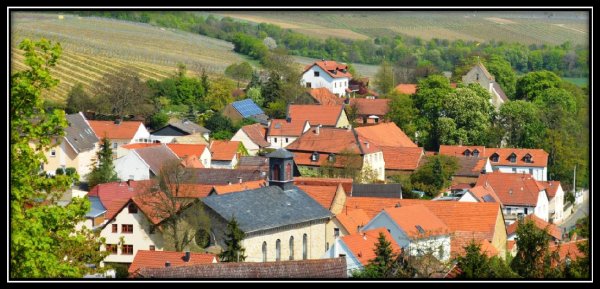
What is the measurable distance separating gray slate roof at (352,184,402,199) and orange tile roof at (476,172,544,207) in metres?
4.51

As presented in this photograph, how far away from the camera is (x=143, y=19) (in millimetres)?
110938

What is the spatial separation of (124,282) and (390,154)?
46.6 m

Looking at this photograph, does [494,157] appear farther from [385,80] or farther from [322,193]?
[385,80]

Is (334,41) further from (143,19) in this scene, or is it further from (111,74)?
(111,74)

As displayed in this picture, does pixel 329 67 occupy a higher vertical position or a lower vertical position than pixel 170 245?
higher

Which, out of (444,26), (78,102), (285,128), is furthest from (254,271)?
(444,26)

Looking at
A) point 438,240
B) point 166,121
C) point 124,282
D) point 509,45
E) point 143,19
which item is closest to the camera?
point 124,282

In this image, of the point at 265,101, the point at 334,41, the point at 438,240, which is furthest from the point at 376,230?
the point at 334,41

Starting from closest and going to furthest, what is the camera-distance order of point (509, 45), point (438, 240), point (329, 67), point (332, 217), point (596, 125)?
1. point (596, 125)
2. point (438, 240)
3. point (332, 217)
4. point (329, 67)
5. point (509, 45)

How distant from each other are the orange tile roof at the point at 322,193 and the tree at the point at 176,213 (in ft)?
13.3

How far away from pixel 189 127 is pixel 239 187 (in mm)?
17584

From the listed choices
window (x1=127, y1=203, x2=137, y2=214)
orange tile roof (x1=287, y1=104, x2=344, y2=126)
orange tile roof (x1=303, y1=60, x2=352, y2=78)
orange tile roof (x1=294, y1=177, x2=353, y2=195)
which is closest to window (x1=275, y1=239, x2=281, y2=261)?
window (x1=127, y1=203, x2=137, y2=214)

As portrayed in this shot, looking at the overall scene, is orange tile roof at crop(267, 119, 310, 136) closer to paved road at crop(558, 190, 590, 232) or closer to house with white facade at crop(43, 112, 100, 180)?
house with white facade at crop(43, 112, 100, 180)

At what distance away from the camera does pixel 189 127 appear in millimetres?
61594
